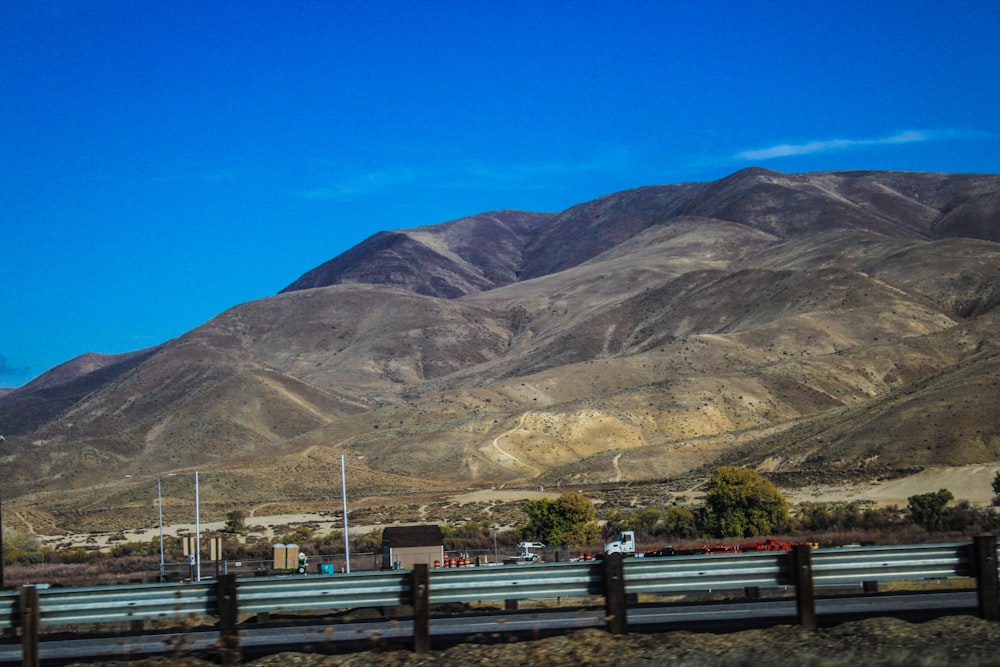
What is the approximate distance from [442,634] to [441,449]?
112168mm

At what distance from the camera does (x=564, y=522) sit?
64.1 meters

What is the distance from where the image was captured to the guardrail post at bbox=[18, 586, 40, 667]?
12312mm

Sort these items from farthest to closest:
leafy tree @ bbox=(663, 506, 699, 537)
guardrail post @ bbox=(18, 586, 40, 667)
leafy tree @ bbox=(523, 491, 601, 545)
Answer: leafy tree @ bbox=(663, 506, 699, 537) → leafy tree @ bbox=(523, 491, 601, 545) → guardrail post @ bbox=(18, 586, 40, 667)

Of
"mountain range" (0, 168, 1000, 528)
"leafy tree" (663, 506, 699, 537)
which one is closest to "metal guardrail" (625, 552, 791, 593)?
"leafy tree" (663, 506, 699, 537)

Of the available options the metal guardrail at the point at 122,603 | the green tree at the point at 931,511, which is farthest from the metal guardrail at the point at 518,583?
the green tree at the point at 931,511

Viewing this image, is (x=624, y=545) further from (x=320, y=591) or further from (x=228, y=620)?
(x=228, y=620)

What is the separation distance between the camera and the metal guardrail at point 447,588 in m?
12.7

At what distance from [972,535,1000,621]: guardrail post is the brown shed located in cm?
3609

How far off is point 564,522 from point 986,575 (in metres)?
51.8

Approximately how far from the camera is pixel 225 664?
40.9 feet

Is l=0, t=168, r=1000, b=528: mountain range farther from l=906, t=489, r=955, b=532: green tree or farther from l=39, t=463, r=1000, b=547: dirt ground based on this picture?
l=906, t=489, r=955, b=532: green tree

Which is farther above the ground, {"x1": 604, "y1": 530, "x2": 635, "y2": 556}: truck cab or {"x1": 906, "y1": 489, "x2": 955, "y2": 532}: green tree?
{"x1": 906, "y1": 489, "x2": 955, "y2": 532}: green tree

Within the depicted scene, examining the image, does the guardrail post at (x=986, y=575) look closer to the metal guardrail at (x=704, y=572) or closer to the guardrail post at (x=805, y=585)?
the guardrail post at (x=805, y=585)

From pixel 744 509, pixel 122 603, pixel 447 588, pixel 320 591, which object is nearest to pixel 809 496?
pixel 744 509
